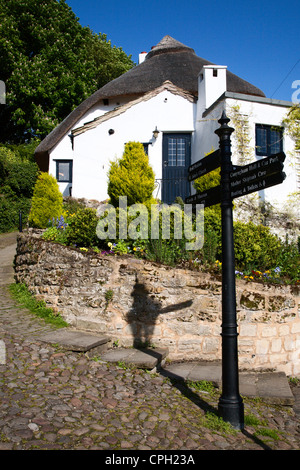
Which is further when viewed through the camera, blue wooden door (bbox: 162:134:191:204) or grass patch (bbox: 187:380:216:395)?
blue wooden door (bbox: 162:134:191:204)

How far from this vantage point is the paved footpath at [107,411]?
340cm

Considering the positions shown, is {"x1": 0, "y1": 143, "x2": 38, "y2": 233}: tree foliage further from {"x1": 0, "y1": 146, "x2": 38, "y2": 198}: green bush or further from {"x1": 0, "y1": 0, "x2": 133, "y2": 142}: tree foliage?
{"x1": 0, "y1": 0, "x2": 133, "y2": 142}: tree foliage

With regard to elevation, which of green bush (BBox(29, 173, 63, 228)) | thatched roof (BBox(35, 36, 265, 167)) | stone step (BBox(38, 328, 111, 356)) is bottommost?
stone step (BBox(38, 328, 111, 356))

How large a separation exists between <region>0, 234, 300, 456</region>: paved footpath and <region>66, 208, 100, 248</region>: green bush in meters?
2.50

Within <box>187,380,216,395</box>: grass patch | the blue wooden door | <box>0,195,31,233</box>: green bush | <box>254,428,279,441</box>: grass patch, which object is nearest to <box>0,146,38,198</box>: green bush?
<box>0,195,31,233</box>: green bush

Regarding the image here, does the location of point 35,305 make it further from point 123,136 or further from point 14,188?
point 14,188

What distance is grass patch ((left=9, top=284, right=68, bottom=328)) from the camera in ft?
22.2

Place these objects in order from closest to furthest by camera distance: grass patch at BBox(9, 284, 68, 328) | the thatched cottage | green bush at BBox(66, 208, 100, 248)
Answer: grass patch at BBox(9, 284, 68, 328)
green bush at BBox(66, 208, 100, 248)
the thatched cottage

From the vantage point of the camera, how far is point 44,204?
10.5 metres

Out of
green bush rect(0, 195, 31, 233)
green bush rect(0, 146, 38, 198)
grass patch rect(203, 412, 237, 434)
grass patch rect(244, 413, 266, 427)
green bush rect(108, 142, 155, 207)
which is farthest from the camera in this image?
green bush rect(0, 146, 38, 198)

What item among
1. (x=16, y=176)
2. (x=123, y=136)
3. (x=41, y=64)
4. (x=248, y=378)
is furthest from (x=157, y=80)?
(x=248, y=378)

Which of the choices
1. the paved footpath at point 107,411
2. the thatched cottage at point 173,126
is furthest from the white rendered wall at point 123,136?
the paved footpath at point 107,411

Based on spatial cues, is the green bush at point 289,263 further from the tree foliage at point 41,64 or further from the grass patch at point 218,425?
the tree foliage at point 41,64

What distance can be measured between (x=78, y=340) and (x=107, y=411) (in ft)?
6.33
